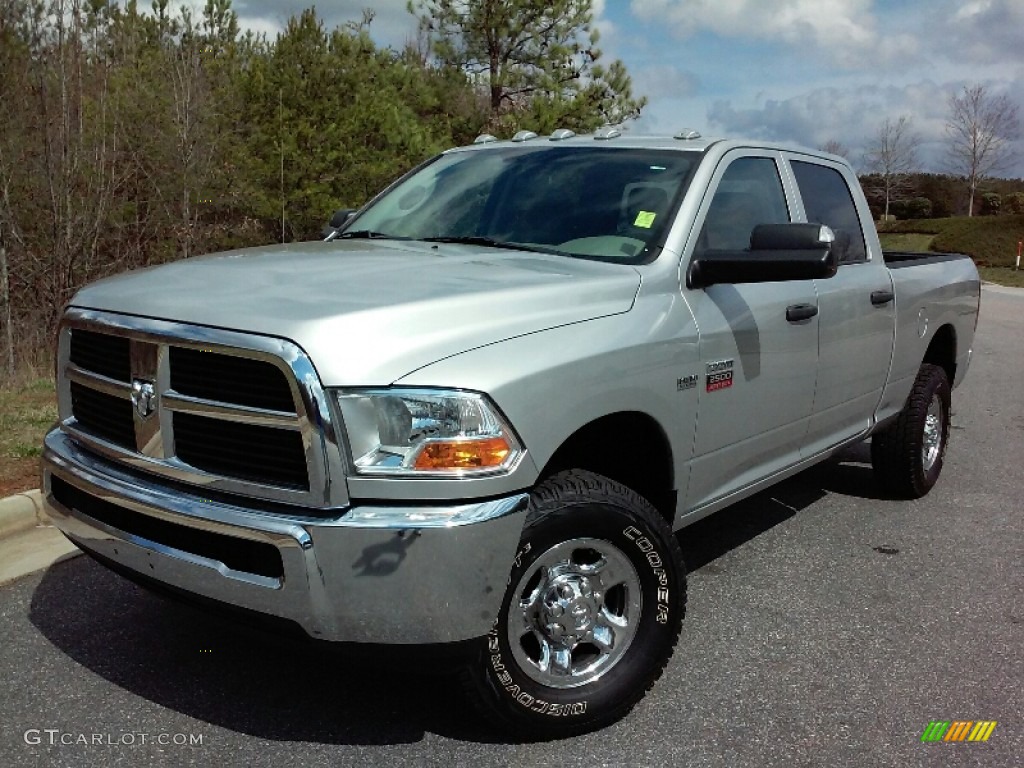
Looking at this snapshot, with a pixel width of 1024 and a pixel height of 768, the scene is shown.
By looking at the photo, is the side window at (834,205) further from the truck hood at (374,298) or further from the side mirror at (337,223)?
the side mirror at (337,223)

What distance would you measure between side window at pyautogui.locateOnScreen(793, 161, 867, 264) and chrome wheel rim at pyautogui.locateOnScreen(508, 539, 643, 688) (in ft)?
7.28

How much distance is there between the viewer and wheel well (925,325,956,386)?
5.89 m

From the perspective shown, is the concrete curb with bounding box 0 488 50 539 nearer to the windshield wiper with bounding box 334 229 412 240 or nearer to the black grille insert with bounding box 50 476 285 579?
the black grille insert with bounding box 50 476 285 579

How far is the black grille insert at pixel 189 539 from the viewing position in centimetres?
261

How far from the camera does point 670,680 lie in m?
3.46

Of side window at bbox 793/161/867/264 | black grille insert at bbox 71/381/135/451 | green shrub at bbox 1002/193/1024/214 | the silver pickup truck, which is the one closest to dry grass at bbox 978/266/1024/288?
green shrub at bbox 1002/193/1024/214

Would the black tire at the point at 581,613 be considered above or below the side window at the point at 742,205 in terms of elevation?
below

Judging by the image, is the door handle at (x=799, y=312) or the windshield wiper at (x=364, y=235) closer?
the door handle at (x=799, y=312)

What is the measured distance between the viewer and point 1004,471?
256 inches

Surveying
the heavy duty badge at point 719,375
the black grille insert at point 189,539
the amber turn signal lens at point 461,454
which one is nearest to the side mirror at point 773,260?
the heavy duty badge at point 719,375

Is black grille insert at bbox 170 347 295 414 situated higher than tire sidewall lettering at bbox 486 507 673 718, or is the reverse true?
black grille insert at bbox 170 347 295 414

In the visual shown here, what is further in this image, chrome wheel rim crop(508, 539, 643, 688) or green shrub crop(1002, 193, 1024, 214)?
green shrub crop(1002, 193, 1024, 214)

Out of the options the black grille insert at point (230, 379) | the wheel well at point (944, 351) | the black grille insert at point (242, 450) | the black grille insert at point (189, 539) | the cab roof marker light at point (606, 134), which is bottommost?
the black grille insert at point (189, 539)

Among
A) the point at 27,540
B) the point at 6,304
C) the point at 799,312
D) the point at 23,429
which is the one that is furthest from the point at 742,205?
the point at 6,304
